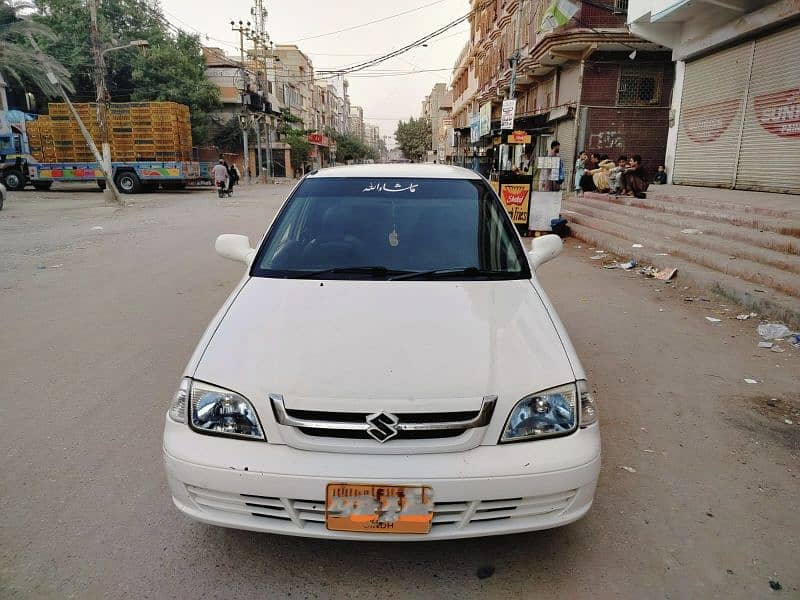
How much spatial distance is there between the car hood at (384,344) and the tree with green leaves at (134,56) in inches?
1428

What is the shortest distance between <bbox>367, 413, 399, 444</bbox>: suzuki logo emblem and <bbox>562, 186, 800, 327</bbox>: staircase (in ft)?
15.3

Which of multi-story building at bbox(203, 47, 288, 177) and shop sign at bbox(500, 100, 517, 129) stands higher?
multi-story building at bbox(203, 47, 288, 177)

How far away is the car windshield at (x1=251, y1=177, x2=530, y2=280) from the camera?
286cm

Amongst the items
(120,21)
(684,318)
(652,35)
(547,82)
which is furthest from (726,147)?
(120,21)

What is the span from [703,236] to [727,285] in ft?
7.21

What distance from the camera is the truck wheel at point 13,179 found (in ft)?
80.8

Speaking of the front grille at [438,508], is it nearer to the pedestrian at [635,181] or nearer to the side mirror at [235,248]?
the side mirror at [235,248]

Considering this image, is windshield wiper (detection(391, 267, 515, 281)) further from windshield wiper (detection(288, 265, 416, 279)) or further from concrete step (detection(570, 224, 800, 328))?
concrete step (detection(570, 224, 800, 328))

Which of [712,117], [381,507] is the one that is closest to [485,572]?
[381,507]

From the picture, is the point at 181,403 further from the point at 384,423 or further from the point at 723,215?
the point at 723,215

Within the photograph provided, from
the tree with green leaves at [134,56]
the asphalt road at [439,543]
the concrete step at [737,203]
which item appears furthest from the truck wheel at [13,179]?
the concrete step at [737,203]

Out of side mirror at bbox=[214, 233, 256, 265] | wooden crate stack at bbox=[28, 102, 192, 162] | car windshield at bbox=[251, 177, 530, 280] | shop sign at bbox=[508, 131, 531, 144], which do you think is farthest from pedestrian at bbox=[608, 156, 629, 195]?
wooden crate stack at bbox=[28, 102, 192, 162]

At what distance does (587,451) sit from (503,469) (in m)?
0.36

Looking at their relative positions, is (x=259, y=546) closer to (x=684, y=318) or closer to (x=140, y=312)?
(x=140, y=312)
